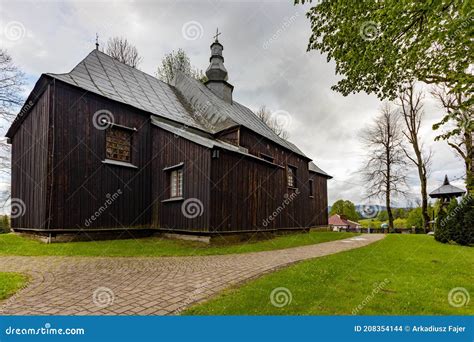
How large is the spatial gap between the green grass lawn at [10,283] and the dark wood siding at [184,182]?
615cm

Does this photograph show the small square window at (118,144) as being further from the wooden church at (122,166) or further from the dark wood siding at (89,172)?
the dark wood siding at (89,172)

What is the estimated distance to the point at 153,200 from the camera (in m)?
13.1

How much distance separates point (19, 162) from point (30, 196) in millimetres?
2720

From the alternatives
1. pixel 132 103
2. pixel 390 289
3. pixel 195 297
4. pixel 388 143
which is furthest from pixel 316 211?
pixel 195 297

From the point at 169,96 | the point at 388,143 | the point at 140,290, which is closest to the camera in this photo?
the point at 140,290

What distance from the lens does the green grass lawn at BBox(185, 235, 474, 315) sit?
3.82 metres

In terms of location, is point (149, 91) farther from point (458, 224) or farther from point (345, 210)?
point (345, 210)

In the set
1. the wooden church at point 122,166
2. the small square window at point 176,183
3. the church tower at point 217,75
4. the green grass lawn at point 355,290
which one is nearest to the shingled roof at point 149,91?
the wooden church at point 122,166

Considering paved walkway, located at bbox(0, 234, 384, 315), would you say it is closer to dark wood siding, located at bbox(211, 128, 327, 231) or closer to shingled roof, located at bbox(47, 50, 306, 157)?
dark wood siding, located at bbox(211, 128, 327, 231)

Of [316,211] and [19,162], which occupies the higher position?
[19,162]

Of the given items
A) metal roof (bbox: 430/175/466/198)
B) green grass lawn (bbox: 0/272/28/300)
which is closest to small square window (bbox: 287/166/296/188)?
metal roof (bbox: 430/175/466/198)

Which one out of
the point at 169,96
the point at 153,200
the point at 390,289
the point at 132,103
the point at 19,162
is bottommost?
the point at 390,289

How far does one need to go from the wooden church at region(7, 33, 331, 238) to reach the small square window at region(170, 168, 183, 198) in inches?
1.8

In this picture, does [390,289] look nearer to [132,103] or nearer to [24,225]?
[132,103]
